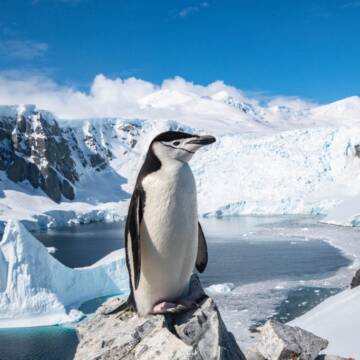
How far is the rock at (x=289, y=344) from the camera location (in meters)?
6.08

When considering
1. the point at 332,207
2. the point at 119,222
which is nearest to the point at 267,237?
the point at 332,207

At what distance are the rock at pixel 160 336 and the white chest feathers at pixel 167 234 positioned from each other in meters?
0.17

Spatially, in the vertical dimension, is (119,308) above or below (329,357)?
above

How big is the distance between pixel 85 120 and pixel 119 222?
41.8m

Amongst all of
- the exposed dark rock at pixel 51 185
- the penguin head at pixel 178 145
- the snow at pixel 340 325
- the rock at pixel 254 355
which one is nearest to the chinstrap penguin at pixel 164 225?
the penguin head at pixel 178 145

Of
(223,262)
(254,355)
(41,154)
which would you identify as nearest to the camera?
(254,355)

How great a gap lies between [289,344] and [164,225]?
3373 mm

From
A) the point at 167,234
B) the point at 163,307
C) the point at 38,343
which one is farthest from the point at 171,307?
the point at 38,343

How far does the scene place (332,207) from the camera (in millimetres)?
49062

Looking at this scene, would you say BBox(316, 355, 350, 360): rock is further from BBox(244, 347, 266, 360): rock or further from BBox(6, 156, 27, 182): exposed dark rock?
BBox(6, 156, 27, 182): exposed dark rock

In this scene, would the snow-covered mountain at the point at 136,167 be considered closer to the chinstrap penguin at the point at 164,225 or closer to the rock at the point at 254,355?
the rock at the point at 254,355

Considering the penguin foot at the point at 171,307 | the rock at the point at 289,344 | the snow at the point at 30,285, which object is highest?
the penguin foot at the point at 171,307

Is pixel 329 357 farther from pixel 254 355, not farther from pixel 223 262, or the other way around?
pixel 223 262

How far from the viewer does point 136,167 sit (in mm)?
89562
